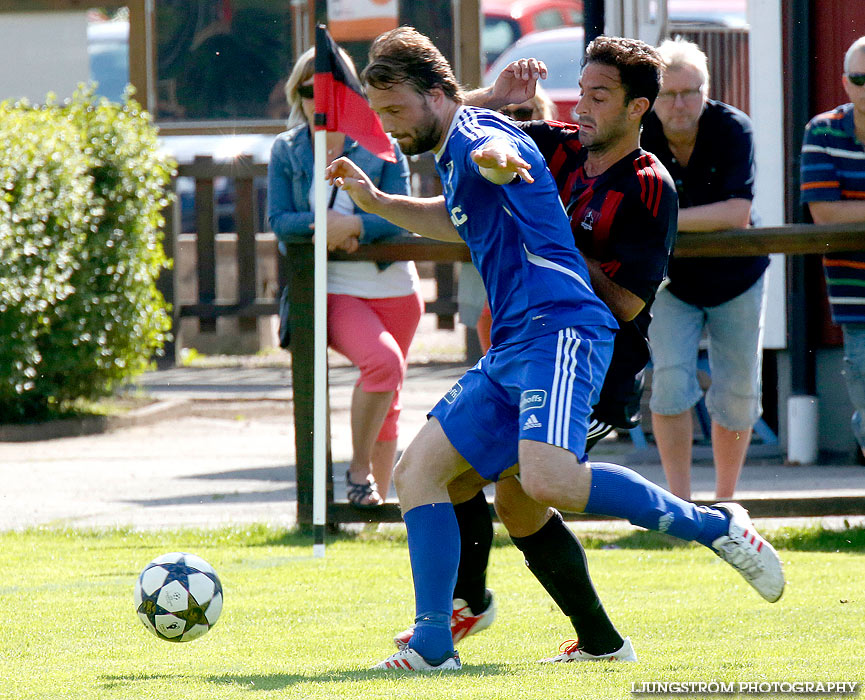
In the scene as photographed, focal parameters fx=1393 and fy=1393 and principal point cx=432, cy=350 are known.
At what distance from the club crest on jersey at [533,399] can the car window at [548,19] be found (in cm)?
1661

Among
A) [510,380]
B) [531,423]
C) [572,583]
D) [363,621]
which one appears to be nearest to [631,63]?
[510,380]

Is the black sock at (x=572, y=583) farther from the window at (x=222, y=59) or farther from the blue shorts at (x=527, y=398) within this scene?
the window at (x=222, y=59)

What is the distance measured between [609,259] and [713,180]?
2052mm

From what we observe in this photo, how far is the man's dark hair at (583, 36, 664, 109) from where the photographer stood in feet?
13.9

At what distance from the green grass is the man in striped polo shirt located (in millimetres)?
989

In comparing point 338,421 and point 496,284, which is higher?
point 496,284

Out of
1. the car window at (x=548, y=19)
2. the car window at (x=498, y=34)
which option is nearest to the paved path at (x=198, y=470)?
the car window at (x=498, y=34)

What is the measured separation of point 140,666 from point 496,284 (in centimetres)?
151

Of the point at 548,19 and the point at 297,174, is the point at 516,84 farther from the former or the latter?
the point at 548,19

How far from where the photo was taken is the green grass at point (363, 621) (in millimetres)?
3707

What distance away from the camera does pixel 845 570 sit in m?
5.66

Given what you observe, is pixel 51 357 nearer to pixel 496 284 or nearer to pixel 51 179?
pixel 51 179

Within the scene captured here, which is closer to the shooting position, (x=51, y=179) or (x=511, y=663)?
(x=511, y=663)

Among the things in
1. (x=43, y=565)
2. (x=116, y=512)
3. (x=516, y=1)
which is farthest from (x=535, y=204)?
(x=516, y=1)
